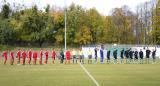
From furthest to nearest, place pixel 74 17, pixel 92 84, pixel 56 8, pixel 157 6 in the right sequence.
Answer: pixel 56 8 → pixel 74 17 → pixel 157 6 → pixel 92 84

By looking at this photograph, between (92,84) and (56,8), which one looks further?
(56,8)

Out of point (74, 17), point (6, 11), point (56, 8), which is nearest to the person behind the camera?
point (74, 17)

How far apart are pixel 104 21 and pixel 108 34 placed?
10.9 feet

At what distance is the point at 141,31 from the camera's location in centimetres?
10888

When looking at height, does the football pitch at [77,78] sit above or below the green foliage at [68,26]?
below

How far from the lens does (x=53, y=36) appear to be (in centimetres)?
10269

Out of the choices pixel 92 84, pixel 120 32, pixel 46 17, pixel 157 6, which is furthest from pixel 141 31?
pixel 92 84

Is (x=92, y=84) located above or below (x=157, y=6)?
below

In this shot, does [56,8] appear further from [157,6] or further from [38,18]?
[157,6]

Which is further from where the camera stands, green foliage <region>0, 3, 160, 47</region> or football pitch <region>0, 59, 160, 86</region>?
green foliage <region>0, 3, 160, 47</region>

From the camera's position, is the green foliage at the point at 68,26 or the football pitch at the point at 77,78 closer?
the football pitch at the point at 77,78

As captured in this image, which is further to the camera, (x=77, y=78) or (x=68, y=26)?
(x=68, y=26)

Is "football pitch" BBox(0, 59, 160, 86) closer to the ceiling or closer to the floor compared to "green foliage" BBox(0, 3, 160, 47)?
closer to the floor

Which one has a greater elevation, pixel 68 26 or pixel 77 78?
pixel 68 26
